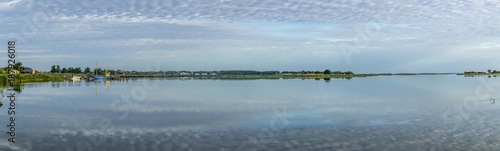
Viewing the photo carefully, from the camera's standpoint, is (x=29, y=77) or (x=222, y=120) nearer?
(x=222, y=120)

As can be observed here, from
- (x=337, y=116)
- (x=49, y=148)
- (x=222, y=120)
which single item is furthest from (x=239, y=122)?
(x=49, y=148)

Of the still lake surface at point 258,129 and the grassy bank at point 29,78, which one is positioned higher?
the grassy bank at point 29,78

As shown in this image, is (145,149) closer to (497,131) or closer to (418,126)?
(418,126)

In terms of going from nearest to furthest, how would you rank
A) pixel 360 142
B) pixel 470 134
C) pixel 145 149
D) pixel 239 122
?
pixel 145 149, pixel 360 142, pixel 470 134, pixel 239 122

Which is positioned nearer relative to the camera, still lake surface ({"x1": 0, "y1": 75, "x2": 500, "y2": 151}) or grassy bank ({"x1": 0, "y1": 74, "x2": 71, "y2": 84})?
still lake surface ({"x1": 0, "y1": 75, "x2": 500, "y2": 151})

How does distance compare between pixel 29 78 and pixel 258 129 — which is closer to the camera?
pixel 258 129

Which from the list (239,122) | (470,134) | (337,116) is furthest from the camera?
(337,116)

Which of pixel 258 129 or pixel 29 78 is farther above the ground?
pixel 29 78

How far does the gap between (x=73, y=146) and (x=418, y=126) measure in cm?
1364

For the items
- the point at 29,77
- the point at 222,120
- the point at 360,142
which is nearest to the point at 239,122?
the point at 222,120

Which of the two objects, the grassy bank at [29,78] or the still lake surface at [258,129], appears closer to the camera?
the still lake surface at [258,129]

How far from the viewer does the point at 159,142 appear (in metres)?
14.2

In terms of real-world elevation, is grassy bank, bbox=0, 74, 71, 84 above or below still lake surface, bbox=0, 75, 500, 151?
above

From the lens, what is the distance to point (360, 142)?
14086 mm
